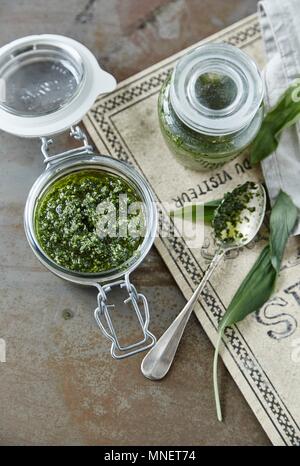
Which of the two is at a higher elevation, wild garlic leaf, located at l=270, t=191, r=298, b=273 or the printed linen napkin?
the printed linen napkin

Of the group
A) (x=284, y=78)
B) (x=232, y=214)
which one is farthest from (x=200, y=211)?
(x=284, y=78)

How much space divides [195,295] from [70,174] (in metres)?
0.27

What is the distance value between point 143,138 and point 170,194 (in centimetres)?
10

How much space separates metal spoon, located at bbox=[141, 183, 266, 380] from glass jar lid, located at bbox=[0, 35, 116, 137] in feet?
0.92

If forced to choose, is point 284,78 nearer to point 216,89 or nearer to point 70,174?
point 216,89

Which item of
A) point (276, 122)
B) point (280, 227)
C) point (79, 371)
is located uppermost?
point (276, 122)

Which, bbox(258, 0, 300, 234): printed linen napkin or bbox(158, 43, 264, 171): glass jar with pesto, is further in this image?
bbox(258, 0, 300, 234): printed linen napkin

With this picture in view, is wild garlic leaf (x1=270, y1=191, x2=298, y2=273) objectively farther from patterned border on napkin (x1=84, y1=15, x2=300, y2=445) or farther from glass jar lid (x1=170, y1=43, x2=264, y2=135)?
→ glass jar lid (x1=170, y1=43, x2=264, y2=135)

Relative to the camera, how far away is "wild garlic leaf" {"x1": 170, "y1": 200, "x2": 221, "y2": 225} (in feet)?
3.22

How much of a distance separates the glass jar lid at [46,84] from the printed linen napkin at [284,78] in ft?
0.88

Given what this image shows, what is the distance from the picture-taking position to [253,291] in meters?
0.95

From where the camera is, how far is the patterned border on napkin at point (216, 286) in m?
0.94

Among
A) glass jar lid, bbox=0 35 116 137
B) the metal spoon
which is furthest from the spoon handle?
glass jar lid, bbox=0 35 116 137

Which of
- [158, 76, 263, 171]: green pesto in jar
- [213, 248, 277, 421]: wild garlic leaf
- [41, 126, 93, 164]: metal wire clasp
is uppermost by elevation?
[158, 76, 263, 171]: green pesto in jar
